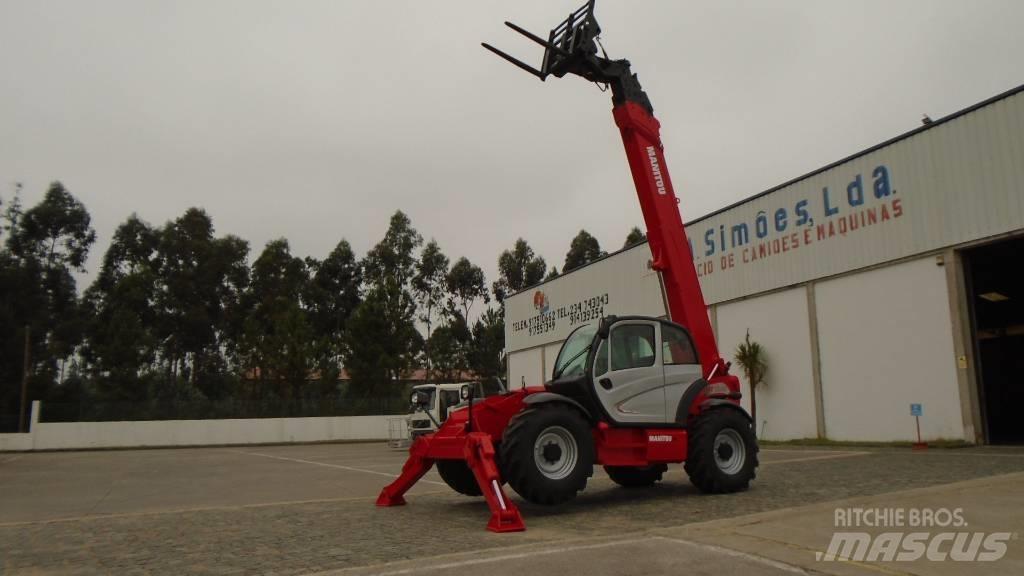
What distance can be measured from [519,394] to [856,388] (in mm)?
14944

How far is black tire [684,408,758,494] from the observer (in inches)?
357

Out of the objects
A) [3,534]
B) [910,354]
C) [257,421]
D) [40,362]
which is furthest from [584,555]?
[40,362]

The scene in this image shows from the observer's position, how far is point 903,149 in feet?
62.0

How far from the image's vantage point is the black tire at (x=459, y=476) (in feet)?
31.0

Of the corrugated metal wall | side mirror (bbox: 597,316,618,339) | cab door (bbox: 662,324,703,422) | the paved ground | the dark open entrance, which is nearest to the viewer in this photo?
the paved ground

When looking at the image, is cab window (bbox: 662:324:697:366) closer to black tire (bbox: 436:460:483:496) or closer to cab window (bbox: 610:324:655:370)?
cab window (bbox: 610:324:655:370)

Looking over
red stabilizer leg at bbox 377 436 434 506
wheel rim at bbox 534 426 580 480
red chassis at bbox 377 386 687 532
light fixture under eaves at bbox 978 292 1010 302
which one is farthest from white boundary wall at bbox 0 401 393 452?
wheel rim at bbox 534 426 580 480

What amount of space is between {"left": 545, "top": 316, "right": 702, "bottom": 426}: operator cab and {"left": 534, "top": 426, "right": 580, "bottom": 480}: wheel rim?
2.22ft

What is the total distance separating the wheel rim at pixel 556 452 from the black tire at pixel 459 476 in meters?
1.69

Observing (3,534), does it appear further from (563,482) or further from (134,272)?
(134,272)

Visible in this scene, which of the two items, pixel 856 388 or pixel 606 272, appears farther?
pixel 606 272

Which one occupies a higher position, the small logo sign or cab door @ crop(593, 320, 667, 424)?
the small logo sign

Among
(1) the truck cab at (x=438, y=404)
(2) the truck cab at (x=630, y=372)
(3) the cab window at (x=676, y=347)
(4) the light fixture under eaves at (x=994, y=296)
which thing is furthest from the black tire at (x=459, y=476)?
(4) the light fixture under eaves at (x=994, y=296)

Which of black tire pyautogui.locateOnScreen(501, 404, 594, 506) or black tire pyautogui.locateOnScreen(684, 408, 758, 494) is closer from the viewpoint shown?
black tire pyautogui.locateOnScreen(501, 404, 594, 506)
